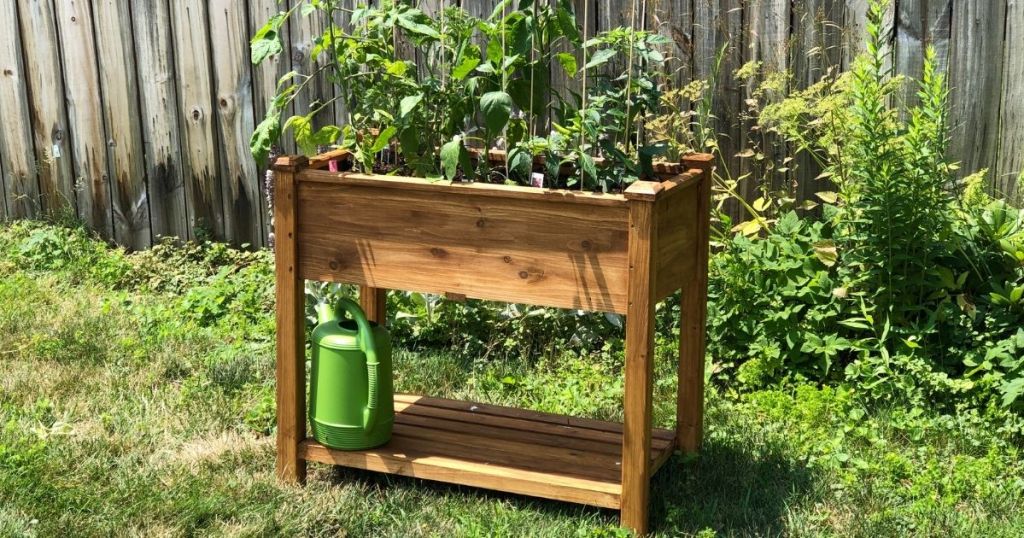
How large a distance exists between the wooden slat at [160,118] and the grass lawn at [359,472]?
2.59 feet

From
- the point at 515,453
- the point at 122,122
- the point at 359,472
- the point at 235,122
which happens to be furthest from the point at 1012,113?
the point at 122,122

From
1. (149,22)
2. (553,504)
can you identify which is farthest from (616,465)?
(149,22)

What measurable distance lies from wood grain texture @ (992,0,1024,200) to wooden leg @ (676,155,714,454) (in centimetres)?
154

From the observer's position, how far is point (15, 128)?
610 centimetres

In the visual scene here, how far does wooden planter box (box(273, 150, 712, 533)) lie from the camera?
3.21 meters

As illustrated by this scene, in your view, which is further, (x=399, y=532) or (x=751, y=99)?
(x=751, y=99)

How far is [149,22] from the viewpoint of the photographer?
570 cm

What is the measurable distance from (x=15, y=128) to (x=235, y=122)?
1.28 meters

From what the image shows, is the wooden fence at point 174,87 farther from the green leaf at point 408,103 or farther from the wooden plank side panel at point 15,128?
the green leaf at point 408,103

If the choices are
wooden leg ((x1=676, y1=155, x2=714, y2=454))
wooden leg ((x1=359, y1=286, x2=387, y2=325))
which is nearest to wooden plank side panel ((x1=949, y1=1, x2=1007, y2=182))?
wooden leg ((x1=676, y1=155, x2=714, y2=454))

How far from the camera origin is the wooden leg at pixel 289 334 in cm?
351

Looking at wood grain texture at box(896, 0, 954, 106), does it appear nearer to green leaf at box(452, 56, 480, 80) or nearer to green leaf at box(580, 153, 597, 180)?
green leaf at box(580, 153, 597, 180)

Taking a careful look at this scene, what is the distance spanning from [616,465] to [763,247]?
4.56ft

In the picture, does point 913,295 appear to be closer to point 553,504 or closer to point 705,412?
point 705,412
